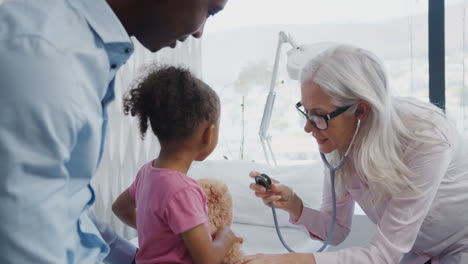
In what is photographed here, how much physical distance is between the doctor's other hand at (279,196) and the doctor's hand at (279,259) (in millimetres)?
301

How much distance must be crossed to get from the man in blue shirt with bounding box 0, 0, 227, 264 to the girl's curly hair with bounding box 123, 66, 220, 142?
58cm

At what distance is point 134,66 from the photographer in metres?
2.36

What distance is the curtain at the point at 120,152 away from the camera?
2.14m

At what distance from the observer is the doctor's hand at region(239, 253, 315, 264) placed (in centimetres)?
130

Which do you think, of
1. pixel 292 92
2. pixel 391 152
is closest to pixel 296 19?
pixel 292 92

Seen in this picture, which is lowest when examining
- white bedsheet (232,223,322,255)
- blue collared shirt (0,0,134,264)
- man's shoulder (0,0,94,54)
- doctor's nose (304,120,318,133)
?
white bedsheet (232,223,322,255)

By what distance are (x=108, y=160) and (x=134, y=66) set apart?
0.52 m

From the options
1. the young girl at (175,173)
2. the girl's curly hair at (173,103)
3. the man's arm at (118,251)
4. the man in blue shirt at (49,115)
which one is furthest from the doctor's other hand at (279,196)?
the man in blue shirt at (49,115)

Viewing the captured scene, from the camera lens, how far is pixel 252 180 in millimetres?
2453

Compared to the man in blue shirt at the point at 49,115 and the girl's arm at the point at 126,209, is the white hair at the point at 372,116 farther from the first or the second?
the man in blue shirt at the point at 49,115

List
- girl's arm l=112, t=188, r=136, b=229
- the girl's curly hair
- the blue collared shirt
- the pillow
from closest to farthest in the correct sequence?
the blue collared shirt, the girl's curly hair, girl's arm l=112, t=188, r=136, b=229, the pillow

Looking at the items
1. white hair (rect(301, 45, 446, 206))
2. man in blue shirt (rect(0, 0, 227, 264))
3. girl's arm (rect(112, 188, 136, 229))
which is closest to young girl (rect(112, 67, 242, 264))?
girl's arm (rect(112, 188, 136, 229))

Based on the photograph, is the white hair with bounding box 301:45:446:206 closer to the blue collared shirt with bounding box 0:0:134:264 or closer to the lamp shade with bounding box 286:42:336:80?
the lamp shade with bounding box 286:42:336:80

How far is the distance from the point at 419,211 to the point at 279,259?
1.48 feet
